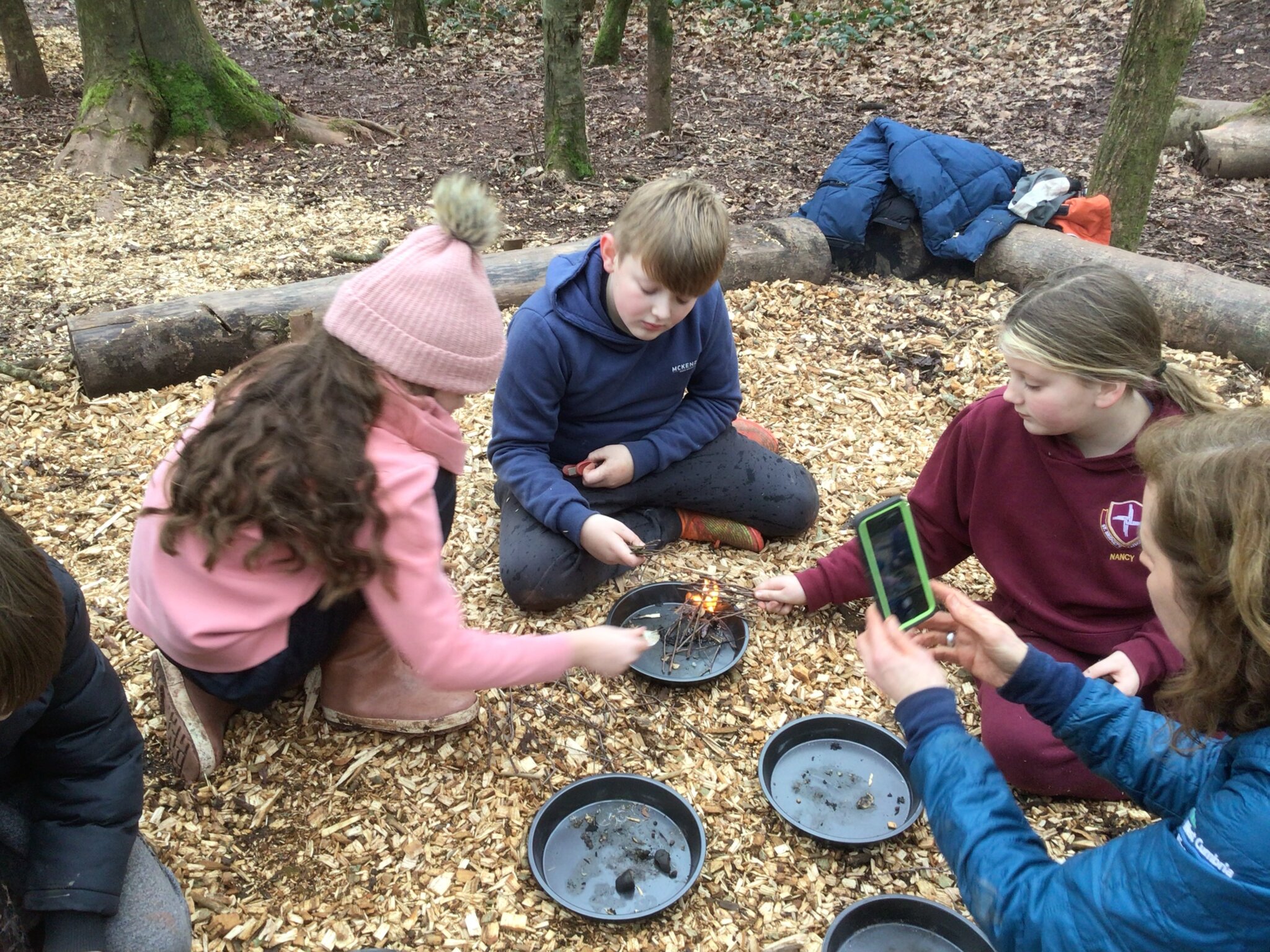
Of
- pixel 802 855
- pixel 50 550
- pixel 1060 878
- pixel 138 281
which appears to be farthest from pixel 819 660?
pixel 138 281

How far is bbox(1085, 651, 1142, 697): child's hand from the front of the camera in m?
2.33

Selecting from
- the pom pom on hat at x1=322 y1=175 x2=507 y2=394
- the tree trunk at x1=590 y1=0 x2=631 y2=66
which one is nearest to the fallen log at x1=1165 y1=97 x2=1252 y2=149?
the tree trunk at x1=590 y1=0 x2=631 y2=66

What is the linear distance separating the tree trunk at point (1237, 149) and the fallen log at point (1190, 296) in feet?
10.2

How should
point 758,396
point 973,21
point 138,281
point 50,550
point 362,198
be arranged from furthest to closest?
point 973,21
point 362,198
point 138,281
point 758,396
point 50,550

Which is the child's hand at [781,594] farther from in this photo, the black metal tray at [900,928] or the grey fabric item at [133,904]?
the grey fabric item at [133,904]

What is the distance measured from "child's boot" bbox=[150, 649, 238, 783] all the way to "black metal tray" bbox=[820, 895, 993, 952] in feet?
5.31

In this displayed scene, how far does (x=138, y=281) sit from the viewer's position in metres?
5.05

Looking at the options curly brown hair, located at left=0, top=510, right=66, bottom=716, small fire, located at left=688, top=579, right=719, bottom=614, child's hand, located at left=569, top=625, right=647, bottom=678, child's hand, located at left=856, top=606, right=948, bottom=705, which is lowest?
small fire, located at left=688, top=579, right=719, bottom=614

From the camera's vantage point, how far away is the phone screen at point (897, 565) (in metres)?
1.90

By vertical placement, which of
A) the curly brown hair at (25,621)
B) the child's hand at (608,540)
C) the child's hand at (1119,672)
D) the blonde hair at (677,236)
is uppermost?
the blonde hair at (677,236)

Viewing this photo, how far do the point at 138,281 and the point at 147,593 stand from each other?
3.58m

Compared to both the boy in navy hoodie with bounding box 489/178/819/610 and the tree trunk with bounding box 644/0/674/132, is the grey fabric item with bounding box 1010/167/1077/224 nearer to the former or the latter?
the boy in navy hoodie with bounding box 489/178/819/610

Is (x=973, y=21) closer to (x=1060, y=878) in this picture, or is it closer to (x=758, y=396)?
(x=758, y=396)

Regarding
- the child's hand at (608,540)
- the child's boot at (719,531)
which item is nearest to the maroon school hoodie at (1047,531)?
the child's hand at (608,540)
